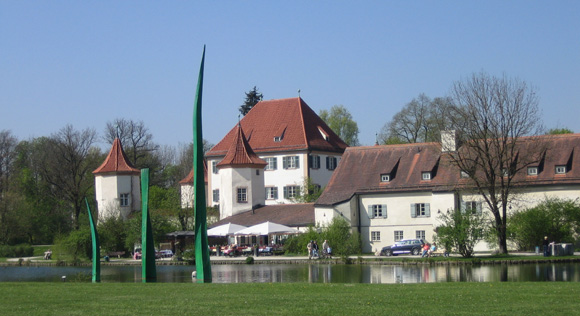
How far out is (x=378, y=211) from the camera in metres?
53.7

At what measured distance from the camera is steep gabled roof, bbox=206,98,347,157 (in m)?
75.7

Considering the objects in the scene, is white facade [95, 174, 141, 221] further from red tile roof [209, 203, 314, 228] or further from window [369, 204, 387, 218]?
window [369, 204, 387, 218]

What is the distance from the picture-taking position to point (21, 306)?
16.8 meters

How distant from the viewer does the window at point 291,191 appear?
246 ft

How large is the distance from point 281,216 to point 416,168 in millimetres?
10396

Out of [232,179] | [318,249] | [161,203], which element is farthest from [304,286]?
[161,203]

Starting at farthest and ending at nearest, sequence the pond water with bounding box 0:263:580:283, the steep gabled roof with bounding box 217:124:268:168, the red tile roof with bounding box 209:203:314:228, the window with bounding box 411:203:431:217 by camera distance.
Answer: the steep gabled roof with bounding box 217:124:268:168 → the red tile roof with bounding box 209:203:314:228 → the window with bounding box 411:203:431:217 → the pond water with bounding box 0:263:580:283

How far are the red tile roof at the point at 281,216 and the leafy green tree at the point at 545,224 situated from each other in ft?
44.3

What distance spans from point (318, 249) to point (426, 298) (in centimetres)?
Answer: 3119

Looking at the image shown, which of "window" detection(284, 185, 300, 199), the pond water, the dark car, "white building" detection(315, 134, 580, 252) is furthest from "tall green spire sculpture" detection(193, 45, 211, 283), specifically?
"window" detection(284, 185, 300, 199)

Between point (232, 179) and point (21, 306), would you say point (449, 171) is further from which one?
point (21, 306)

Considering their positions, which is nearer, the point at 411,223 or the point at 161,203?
the point at 411,223

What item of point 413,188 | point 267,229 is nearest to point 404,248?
point 413,188

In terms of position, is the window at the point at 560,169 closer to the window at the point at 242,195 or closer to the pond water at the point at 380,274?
the pond water at the point at 380,274
